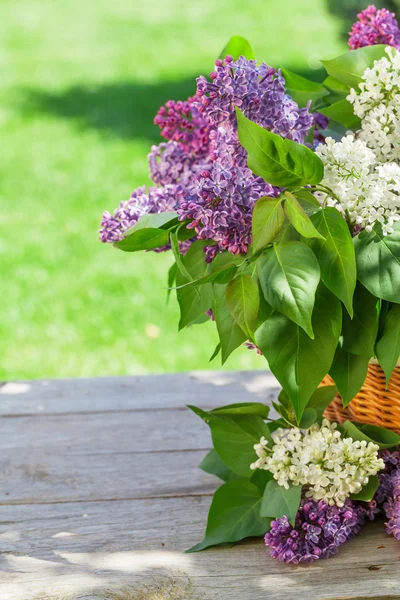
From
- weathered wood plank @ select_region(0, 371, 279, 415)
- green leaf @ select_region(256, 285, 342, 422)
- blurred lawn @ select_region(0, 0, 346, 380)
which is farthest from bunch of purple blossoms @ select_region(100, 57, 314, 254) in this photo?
blurred lawn @ select_region(0, 0, 346, 380)

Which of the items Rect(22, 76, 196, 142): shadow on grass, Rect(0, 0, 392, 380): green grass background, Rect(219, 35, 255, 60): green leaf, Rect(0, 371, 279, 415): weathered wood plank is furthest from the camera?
Rect(22, 76, 196, 142): shadow on grass

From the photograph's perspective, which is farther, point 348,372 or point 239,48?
point 239,48

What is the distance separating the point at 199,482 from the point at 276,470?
253 mm

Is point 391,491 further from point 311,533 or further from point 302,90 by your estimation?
point 302,90

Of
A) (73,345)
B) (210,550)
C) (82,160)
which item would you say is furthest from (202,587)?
(82,160)

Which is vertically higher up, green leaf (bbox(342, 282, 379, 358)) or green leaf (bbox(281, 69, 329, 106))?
green leaf (bbox(281, 69, 329, 106))

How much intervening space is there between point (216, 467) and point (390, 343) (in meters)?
0.40

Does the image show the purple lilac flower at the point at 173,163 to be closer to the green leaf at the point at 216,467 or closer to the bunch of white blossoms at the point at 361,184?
the bunch of white blossoms at the point at 361,184

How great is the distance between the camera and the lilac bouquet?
0.90 m

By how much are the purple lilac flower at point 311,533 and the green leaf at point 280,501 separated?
0.03 ft

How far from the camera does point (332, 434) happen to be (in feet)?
3.49

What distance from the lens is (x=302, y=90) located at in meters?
1.24

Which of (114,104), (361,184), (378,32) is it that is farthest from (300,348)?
(114,104)

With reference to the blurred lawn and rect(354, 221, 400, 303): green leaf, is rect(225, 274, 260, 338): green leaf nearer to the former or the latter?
rect(354, 221, 400, 303): green leaf
